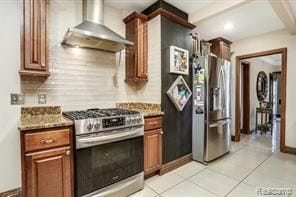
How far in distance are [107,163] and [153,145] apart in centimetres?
77

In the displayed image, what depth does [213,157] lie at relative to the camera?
117 inches

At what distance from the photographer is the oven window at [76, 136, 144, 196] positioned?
1.70 meters

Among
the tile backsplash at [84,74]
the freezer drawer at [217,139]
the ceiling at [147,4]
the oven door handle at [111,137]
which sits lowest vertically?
the freezer drawer at [217,139]

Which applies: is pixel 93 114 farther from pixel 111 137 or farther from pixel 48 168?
pixel 48 168

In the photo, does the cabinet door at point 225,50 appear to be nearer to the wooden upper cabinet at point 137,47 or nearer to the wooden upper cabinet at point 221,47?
the wooden upper cabinet at point 221,47

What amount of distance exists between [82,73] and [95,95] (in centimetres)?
37

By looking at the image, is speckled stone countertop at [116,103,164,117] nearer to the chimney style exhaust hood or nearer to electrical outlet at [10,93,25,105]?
the chimney style exhaust hood

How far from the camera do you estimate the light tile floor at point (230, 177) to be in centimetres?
209

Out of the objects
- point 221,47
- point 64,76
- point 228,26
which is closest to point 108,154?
point 64,76

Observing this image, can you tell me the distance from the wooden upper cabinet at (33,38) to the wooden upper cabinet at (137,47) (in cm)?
123

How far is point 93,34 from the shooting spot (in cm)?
195

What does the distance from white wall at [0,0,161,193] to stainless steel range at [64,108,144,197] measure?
0.55 metres

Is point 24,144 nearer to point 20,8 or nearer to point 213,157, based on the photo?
point 20,8

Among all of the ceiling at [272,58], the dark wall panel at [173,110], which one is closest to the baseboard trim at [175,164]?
the dark wall panel at [173,110]
